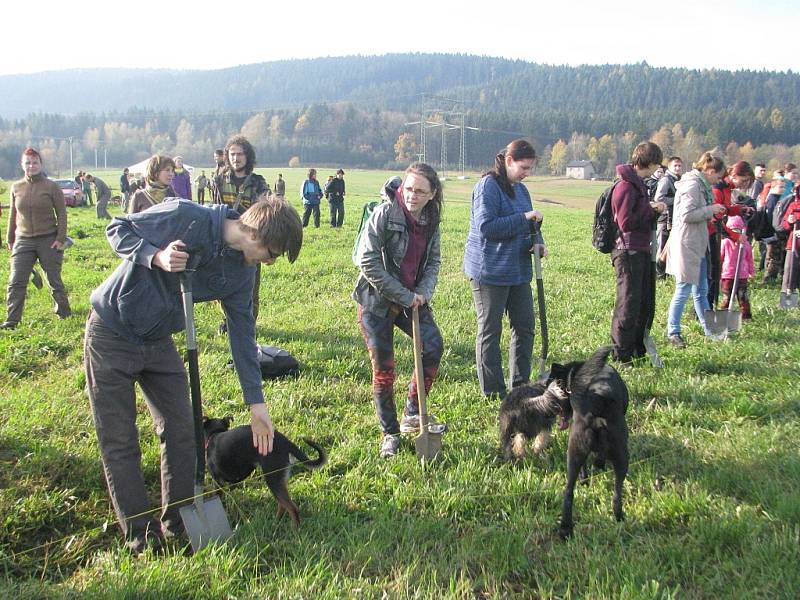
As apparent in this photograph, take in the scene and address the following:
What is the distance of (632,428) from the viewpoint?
5.01 meters

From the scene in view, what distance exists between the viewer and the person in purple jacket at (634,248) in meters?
6.14

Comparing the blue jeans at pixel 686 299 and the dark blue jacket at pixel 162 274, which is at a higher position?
→ the dark blue jacket at pixel 162 274

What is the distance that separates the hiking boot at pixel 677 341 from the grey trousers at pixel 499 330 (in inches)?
107

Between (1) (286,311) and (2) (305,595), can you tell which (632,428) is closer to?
(2) (305,595)

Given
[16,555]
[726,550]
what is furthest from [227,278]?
[726,550]

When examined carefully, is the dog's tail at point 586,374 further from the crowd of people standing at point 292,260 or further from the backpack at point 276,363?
the backpack at point 276,363

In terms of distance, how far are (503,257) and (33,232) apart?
632 cm

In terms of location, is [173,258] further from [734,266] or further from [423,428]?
[734,266]

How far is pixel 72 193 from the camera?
107ft

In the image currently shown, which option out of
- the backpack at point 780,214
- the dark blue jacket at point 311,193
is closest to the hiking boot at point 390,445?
the backpack at point 780,214

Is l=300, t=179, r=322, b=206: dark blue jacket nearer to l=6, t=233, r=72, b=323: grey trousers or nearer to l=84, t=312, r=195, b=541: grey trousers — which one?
l=6, t=233, r=72, b=323: grey trousers

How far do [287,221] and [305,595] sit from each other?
1.79m

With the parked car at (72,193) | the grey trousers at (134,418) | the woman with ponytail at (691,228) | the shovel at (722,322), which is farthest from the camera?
the parked car at (72,193)

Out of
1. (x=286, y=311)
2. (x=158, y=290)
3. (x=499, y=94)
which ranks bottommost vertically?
(x=286, y=311)
